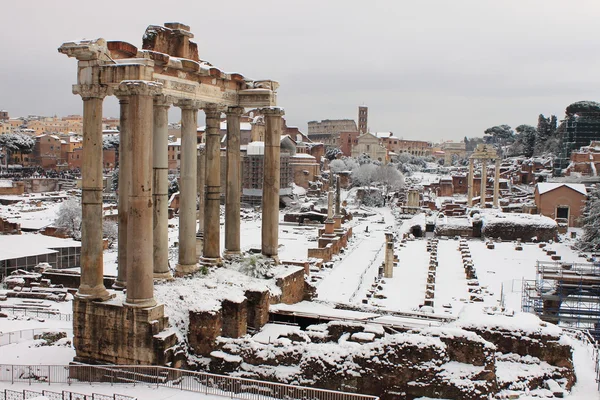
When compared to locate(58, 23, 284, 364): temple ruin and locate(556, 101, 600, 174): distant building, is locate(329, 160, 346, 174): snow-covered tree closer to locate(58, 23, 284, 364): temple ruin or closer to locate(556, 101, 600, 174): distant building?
locate(556, 101, 600, 174): distant building

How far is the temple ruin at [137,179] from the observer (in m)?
11.3

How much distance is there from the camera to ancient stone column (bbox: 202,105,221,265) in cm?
1552

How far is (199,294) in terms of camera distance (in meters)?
12.8

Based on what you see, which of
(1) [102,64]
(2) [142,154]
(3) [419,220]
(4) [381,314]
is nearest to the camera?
(2) [142,154]

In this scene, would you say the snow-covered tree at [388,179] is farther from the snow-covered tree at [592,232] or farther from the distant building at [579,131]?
the snow-covered tree at [592,232]

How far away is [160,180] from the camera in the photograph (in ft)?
44.0

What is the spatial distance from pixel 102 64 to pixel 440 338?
28.6 ft

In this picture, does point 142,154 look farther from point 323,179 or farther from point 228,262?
point 323,179

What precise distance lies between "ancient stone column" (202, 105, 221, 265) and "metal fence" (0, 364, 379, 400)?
15.2ft

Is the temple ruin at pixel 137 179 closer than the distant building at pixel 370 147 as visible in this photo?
Yes

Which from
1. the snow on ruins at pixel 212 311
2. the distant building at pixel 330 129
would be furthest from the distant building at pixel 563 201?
the distant building at pixel 330 129

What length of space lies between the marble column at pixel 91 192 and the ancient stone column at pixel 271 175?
15.8 feet

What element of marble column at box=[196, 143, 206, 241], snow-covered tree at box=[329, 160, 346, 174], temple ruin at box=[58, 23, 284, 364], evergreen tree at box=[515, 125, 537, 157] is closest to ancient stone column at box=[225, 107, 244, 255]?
marble column at box=[196, 143, 206, 241]

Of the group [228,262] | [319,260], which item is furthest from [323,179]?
[228,262]
